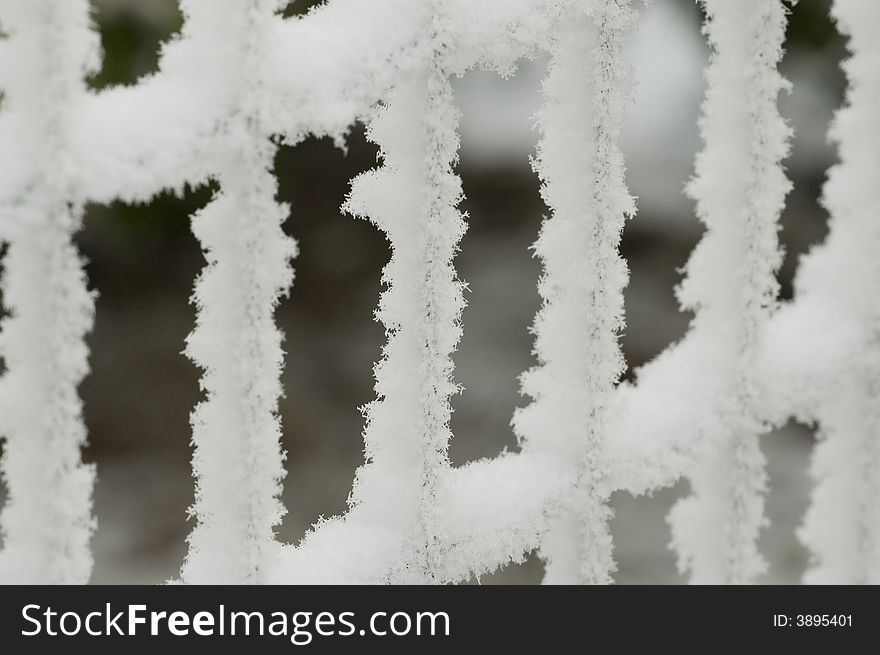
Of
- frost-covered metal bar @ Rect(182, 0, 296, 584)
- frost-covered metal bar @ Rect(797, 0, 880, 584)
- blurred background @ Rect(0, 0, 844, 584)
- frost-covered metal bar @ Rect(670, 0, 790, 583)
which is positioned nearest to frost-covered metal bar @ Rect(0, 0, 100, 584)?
frost-covered metal bar @ Rect(182, 0, 296, 584)

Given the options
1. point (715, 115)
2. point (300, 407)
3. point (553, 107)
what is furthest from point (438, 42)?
point (300, 407)

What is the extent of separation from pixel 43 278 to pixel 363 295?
7.15 feet

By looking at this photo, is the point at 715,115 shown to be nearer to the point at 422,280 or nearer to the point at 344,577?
the point at 422,280

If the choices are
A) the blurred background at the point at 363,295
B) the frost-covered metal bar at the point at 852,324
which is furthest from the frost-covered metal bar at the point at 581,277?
the blurred background at the point at 363,295

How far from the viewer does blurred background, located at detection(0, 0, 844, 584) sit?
1593 mm

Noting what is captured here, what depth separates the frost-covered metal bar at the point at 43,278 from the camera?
312mm

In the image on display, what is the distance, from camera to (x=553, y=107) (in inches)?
17.3

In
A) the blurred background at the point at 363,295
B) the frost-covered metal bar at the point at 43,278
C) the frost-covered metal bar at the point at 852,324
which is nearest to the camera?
the frost-covered metal bar at the point at 43,278

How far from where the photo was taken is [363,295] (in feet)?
8.20

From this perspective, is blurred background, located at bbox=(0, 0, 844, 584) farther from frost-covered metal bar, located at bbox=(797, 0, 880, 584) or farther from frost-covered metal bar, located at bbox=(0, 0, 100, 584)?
frost-covered metal bar, located at bbox=(0, 0, 100, 584)

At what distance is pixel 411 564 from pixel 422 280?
140mm

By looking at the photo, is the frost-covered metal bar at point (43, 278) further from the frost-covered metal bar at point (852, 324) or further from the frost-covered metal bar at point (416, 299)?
the frost-covered metal bar at point (852, 324)

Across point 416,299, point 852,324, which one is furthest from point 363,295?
point 416,299

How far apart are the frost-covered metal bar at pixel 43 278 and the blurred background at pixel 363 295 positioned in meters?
0.87
